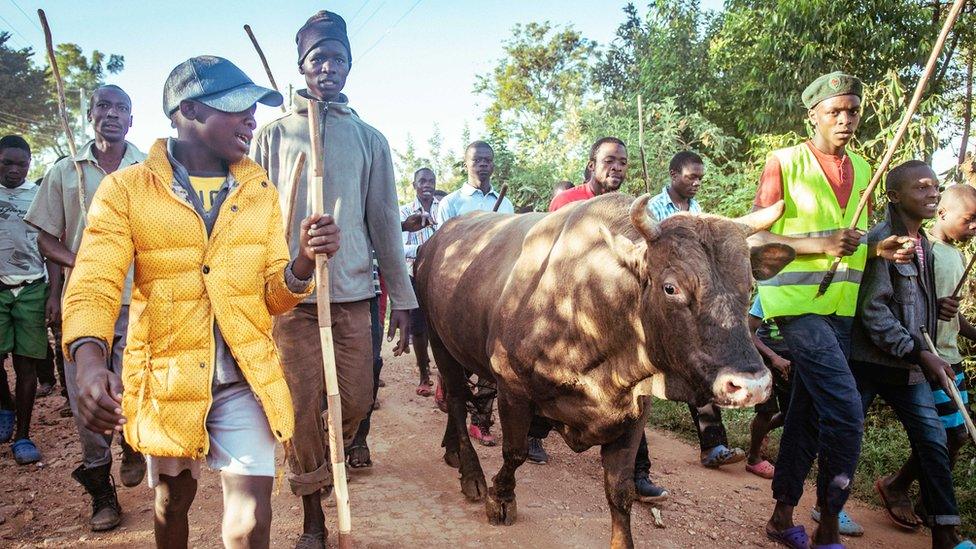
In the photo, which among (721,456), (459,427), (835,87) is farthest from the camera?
(721,456)

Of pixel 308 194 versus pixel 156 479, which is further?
pixel 308 194

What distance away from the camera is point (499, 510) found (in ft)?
13.9

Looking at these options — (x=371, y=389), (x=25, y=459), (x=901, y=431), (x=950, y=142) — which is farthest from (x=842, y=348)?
(x=950, y=142)

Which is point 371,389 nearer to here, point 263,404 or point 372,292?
point 372,292

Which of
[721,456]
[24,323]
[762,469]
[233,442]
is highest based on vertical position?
[233,442]

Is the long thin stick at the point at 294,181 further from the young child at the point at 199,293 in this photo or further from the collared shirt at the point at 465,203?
the collared shirt at the point at 465,203

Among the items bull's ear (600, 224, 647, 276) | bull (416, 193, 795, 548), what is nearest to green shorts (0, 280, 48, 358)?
bull (416, 193, 795, 548)

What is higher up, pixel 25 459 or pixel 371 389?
pixel 371 389

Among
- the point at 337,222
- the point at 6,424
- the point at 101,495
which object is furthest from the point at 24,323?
the point at 337,222

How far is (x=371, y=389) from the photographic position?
3873 millimetres

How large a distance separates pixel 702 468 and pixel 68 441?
5.40 m

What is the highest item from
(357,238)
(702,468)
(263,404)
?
(357,238)

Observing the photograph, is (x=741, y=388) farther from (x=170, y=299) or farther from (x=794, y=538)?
(x=170, y=299)

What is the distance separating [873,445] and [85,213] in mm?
6183
